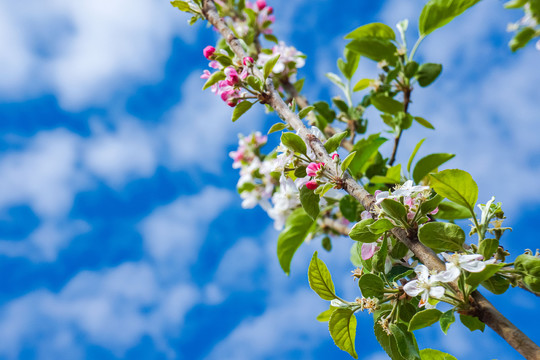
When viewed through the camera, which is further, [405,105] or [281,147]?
[405,105]

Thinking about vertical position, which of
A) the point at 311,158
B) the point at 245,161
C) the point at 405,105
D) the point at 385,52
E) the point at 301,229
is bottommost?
the point at 311,158

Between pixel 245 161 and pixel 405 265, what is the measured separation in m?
2.08

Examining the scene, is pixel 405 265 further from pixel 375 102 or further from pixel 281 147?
pixel 375 102

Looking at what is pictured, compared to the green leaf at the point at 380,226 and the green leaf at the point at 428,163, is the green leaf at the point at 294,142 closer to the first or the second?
the green leaf at the point at 380,226

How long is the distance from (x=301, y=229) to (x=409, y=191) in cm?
116

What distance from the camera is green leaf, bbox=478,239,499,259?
1009 millimetres

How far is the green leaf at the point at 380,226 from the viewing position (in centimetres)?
107

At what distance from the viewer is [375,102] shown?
223 centimetres

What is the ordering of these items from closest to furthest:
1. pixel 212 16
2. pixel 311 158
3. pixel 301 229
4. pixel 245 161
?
pixel 311 158 → pixel 212 16 → pixel 301 229 → pixel 245 161

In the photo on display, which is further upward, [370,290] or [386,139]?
[386,139]

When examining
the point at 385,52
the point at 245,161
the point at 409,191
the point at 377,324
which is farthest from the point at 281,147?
the point at 245,161

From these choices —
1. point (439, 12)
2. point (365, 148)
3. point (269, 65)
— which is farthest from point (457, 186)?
point (439, 12)

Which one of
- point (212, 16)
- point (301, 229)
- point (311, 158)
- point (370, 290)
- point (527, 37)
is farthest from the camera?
point (301, 229)

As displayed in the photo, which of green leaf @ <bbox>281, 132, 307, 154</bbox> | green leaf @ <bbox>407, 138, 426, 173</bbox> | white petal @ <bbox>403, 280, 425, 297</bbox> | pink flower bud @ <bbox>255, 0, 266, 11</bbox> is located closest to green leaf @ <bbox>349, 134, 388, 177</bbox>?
green leaf @ <bbox>407, 138, 426, 173</bbox>
